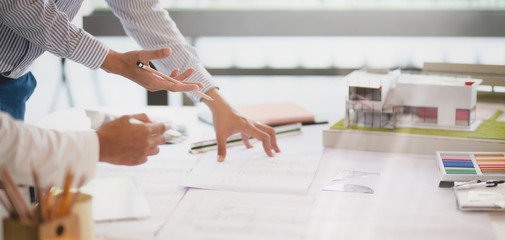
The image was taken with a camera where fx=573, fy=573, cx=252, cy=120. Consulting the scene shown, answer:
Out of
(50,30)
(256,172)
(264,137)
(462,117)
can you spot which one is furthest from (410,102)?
(50,30)

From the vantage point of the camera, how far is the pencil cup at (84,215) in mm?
854

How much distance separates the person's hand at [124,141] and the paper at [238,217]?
137mm

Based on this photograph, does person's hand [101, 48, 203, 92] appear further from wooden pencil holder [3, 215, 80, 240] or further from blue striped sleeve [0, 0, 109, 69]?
wooden pencil holder [3, 215, 80, 240]

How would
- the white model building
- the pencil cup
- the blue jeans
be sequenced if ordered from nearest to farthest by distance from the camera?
1. the pencil cup
2. the white model building
3. the blue jeans

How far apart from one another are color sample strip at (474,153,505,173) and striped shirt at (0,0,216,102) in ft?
2.45

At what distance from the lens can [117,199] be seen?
1.16 meters

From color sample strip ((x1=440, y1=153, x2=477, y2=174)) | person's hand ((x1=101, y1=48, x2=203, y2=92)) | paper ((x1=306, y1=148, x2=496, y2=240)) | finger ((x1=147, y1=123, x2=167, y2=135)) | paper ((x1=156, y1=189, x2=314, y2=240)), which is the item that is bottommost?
paper ((x1=306, y1=148, x2=496, y2=240))

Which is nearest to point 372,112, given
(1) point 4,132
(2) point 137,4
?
(2) point 137,4

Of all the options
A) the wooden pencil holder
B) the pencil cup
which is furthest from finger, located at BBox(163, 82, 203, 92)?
the wooden pencil holder

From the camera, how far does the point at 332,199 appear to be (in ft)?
Result: 3.92

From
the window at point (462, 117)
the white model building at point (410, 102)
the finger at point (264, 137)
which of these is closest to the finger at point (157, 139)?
the finger at point (264, 137)

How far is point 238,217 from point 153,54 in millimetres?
516

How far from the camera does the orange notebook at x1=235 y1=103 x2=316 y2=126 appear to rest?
1.74 metres

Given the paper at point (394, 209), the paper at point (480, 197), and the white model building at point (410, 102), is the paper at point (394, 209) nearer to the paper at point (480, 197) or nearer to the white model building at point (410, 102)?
the paper at point (480, 197)
